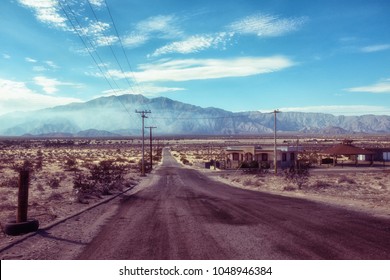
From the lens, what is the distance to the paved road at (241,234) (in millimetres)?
10164

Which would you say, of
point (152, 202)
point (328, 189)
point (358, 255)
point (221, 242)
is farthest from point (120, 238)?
point (328, 189)

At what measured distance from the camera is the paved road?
10164 mm

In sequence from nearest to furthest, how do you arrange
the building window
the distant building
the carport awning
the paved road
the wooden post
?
the paved road < the wooden post < the carport awning < the distant building < the building window

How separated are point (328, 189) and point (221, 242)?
19738 mm

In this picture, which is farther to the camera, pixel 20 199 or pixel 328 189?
pixel 328 189

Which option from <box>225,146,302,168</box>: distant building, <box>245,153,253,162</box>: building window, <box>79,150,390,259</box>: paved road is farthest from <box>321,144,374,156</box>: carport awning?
<box>79,150,390,259</box>: paved road

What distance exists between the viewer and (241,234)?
503 inches

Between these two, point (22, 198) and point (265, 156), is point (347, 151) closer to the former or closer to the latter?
point (265, 156)

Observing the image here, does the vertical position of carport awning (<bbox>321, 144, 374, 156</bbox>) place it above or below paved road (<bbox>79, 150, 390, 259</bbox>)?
above

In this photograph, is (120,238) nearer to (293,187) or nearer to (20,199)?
(20,199)

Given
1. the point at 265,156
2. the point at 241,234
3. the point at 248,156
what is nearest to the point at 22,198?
the point at 241,234

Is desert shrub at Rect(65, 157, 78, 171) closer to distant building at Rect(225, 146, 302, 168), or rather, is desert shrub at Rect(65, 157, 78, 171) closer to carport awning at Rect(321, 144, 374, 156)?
distant building at Rect(225, 146, 302, 168)

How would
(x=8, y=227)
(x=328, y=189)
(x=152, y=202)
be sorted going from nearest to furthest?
(x=8, y=227)
(x=152, y=202)
(x=328, y=189)
